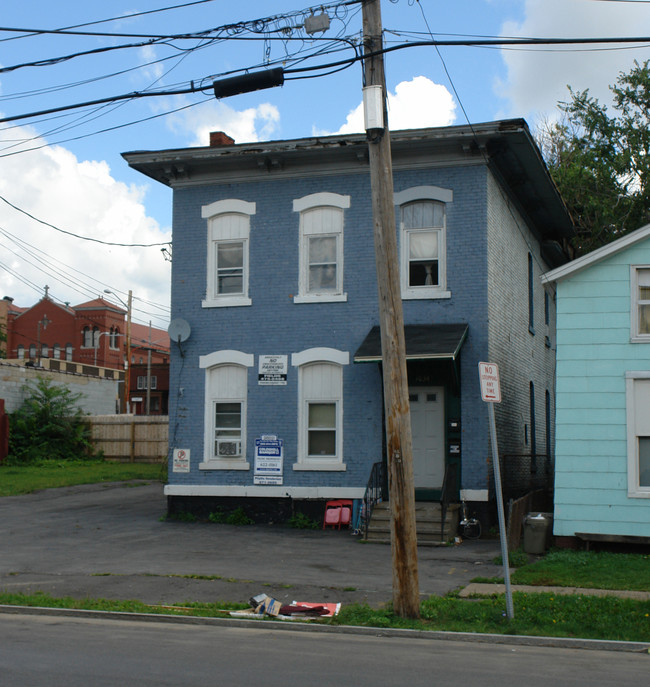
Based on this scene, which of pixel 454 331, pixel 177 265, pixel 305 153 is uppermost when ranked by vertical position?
pixel 305 153

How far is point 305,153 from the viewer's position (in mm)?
18844

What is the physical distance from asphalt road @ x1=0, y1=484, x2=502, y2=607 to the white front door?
1918 millimetres

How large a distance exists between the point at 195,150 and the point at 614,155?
57.8 feet

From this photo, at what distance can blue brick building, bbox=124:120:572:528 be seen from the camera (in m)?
18.0

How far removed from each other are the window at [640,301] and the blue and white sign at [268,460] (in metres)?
7.74

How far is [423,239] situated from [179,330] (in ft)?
18.9

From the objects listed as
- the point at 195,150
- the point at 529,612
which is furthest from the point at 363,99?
the point at 195,150

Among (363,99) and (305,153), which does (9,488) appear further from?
(363,99)

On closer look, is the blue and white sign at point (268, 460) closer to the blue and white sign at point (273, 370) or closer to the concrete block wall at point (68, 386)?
the blue and white sign at point (273, 370)

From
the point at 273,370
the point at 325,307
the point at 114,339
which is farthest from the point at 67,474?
the point at 114,339

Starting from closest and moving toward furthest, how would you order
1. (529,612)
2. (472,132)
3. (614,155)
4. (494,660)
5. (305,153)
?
(494,660) → (529,612) → (472,132) → (305,153) → (614,155)

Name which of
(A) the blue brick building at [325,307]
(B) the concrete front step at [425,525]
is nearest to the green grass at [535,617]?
(B) the concrete front step at [425,525]

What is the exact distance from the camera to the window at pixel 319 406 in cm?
1864

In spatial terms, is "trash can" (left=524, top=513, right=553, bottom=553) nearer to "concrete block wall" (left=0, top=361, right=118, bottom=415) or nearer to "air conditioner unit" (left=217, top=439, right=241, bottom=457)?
"air conditioner unit" (left=217, top=439, right=241, bottom=457)
